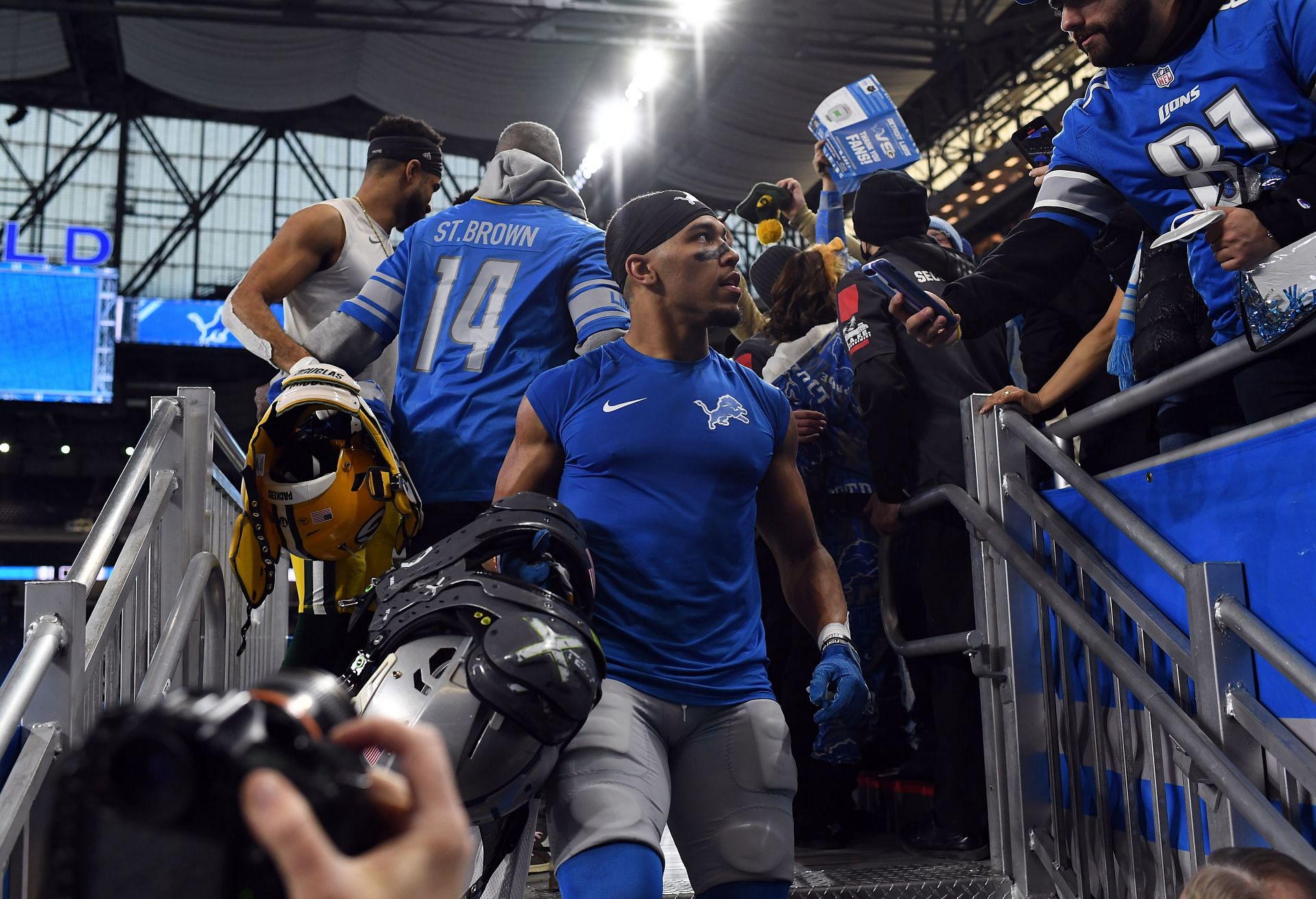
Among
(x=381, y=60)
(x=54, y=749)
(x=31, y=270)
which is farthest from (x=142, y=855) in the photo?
(x=31, y=270)

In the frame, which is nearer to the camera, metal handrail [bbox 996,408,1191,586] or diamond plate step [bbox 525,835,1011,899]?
metal handrail [bbox 996,408,1191,586]

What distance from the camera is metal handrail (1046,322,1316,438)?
2201 mm

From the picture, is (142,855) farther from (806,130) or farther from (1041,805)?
(806,130)

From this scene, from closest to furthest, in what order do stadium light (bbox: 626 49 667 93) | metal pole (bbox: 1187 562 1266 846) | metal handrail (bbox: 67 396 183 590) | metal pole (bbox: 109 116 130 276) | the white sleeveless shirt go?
metal pole (bbox: 1187 562 1266 846)
metal handrail (bbox: 67 396 183 590)
the white sleeveless shirt
stadium light (bbox: 626 49 667 93)
metal pole (bbox: 109 116 130 276)

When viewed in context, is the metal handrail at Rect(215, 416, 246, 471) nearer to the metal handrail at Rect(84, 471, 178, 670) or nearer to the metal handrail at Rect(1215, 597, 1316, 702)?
the metal handrail at Rect(84, 471, 178, 670)

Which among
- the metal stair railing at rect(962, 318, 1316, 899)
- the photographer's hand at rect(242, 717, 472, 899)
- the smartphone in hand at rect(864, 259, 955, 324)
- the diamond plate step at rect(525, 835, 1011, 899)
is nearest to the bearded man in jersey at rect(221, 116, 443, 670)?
the diamond plate step at rect(525, 835, 1011, 899)

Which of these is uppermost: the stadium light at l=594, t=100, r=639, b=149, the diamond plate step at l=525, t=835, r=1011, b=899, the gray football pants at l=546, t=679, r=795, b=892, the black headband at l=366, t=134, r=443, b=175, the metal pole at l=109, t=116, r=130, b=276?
the metal pole at l=109, t=116, r=130, b=276

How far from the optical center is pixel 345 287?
3391 mm

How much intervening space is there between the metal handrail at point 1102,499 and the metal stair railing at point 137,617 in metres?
1.83

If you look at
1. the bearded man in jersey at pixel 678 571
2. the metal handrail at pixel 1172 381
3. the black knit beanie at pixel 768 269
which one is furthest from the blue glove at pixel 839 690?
the black knit beanie at pixel 768 269

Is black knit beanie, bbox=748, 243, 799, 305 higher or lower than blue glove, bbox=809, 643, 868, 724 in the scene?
higher

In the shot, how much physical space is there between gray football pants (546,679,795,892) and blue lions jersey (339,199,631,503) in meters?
0.94

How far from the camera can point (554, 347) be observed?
3031 mm

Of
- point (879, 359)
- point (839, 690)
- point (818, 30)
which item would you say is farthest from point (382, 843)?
point (818, 30)
